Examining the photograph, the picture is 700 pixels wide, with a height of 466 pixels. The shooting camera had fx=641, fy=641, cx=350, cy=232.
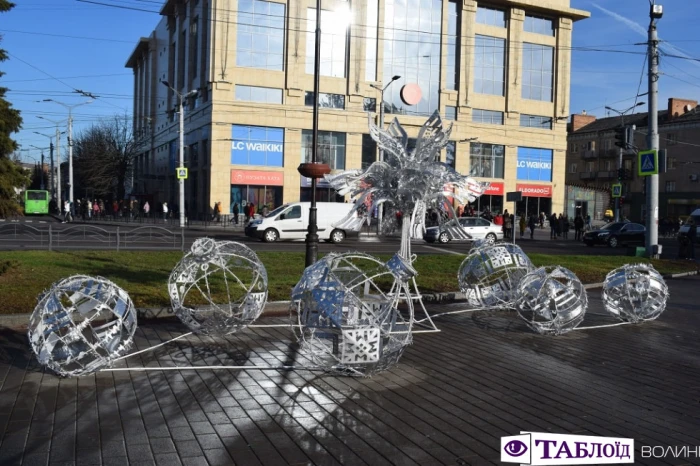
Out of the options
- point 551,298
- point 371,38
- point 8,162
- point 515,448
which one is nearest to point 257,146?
point 371,38

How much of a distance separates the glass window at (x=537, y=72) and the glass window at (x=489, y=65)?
7.51 feet

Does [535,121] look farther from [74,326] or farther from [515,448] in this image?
[515,448]

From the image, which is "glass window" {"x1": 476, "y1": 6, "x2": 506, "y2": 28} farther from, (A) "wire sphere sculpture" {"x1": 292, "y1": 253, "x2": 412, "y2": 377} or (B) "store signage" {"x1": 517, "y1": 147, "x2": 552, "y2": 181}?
(A) "wire sphere sculpture" {"x1": 292, "y1": 253, "x2": 412, "y2": 377}

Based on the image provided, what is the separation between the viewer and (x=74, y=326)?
20.3 ft

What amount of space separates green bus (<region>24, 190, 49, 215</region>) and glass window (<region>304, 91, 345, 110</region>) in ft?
91.6

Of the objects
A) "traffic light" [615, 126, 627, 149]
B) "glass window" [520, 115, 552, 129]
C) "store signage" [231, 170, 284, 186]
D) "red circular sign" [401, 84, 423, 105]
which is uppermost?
"red circular sign" [401, 84, 423, 105]

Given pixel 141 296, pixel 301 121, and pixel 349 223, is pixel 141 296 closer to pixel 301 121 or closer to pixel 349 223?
pixel 349 223

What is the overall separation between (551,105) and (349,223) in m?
50.4

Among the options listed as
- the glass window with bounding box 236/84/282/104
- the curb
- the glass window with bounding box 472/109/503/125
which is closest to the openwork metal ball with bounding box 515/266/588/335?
the curb

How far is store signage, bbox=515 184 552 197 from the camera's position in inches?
2178

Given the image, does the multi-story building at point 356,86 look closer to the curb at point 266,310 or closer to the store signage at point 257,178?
the store signage at point 257,178

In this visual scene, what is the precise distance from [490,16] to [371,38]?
11.4 meters

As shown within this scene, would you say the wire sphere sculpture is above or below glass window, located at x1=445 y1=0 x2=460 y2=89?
below

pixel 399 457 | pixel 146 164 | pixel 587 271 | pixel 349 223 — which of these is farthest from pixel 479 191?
pixel 146 164
